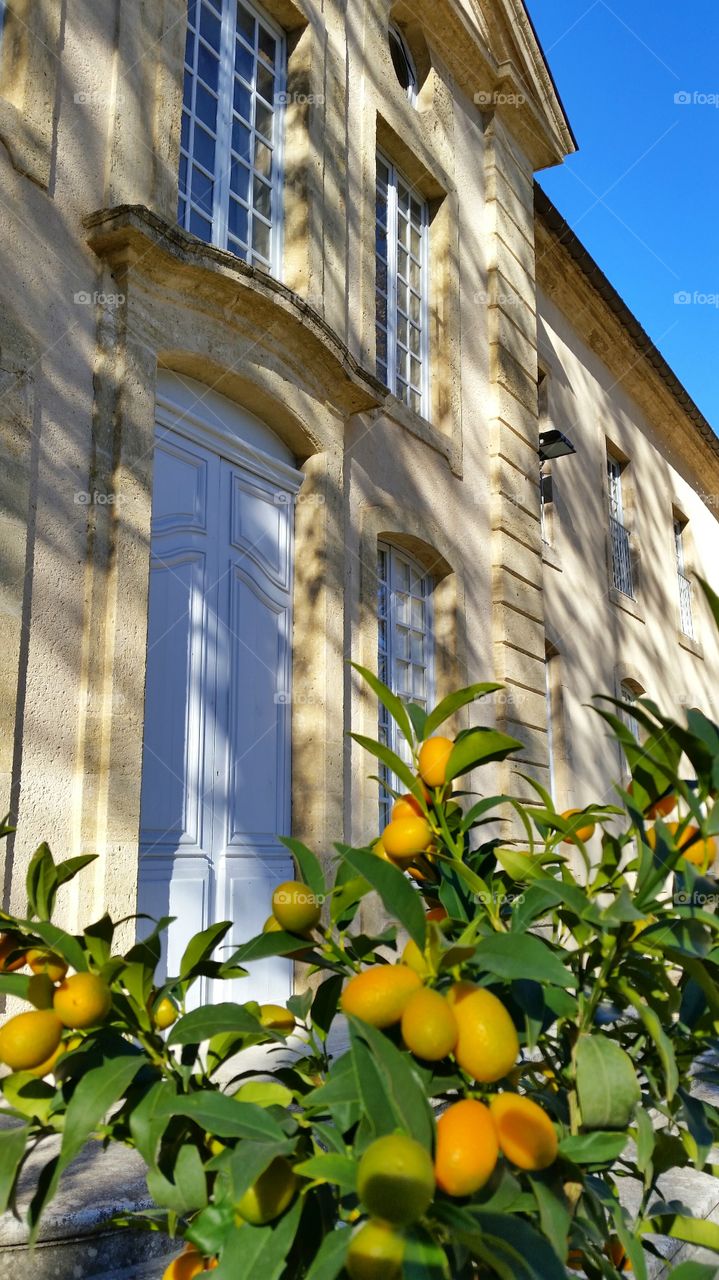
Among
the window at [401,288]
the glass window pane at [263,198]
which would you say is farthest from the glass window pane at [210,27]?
the window at [401,288]

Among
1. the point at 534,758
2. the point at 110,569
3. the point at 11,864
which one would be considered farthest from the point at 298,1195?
the point at 534,758

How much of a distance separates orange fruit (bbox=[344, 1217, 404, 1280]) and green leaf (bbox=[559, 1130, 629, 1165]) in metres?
0.25

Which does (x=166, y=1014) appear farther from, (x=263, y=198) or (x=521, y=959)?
(x=263, y=198)

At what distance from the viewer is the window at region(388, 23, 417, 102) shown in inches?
311

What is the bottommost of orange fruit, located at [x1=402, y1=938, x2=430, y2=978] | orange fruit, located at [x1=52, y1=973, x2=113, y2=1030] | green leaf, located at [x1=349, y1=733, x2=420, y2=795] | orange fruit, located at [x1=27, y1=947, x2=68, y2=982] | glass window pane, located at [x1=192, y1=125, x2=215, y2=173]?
orange fruit, located at [x1=52, y1=973, x2=113, y2=1030]

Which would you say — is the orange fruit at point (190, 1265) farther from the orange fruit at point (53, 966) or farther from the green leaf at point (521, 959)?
the green leaf at point (521, 959)

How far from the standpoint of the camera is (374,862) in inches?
29.5

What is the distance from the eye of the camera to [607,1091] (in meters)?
0.74

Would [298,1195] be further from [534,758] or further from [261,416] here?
[534,758]

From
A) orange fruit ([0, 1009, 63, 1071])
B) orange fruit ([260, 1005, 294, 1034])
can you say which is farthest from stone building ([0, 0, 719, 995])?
orange fruit ([0, 1009, 63, 1071])

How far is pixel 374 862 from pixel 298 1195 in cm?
22

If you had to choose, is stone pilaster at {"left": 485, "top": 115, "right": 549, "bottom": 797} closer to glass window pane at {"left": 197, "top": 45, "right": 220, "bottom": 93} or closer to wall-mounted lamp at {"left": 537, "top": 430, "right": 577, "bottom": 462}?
wall-mounted lamp at {"left": 537, "top": 430, "right": 577, "bottom": 462}

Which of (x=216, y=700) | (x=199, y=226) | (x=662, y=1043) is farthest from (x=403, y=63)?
(x=662, y=1043)

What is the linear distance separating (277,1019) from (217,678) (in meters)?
4.25
